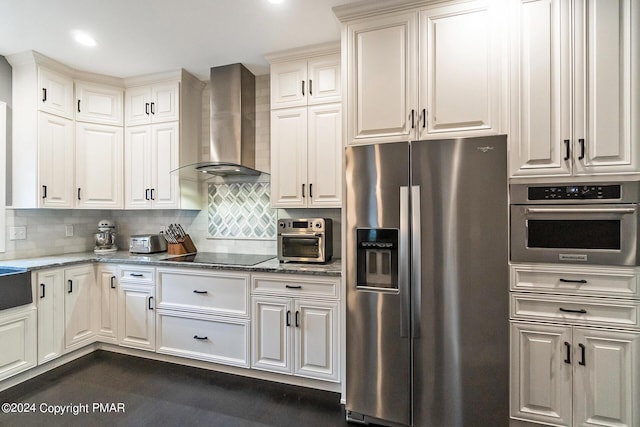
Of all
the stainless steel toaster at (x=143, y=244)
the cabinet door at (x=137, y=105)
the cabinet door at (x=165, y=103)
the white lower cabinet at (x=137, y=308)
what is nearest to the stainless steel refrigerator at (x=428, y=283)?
the white lower cabinet at (x=137, y=308)

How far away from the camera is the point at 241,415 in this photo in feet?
6.81

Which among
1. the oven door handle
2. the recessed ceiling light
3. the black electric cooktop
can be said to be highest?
the recessed ceiling light

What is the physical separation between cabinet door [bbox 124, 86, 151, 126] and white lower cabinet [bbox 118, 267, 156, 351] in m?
1.53

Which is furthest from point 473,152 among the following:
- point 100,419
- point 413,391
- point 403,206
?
point 100,419

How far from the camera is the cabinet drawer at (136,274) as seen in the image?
2804 millimetres

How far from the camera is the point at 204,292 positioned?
2.61m

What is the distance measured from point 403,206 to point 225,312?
167 cm

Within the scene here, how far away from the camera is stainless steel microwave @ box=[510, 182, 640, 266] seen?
168 centimetres

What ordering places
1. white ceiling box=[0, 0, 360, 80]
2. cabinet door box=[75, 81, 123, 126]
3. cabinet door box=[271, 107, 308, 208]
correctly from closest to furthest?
1. white ceiling box=[0, 0, 360, 80]
2. cabinet door box=[271, 107, 308, 208]
3. cabinet door box=[75, 81, 123, 126]

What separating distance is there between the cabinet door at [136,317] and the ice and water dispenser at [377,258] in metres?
1.96

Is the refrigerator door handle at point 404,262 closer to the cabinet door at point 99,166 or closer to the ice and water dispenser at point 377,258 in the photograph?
the ice and water dispenser at point 377,258

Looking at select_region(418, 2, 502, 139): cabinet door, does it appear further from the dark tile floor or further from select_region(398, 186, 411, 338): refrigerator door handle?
the dark tile floor

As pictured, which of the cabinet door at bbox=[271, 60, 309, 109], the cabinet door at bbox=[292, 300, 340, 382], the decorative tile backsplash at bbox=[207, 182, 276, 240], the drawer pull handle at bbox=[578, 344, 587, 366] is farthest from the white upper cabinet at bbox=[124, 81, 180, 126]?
the drawer pull handle at bbox=[578, 344, 587, 366]

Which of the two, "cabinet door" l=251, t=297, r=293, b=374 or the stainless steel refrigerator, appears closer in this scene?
the stainless steel refrigerator
